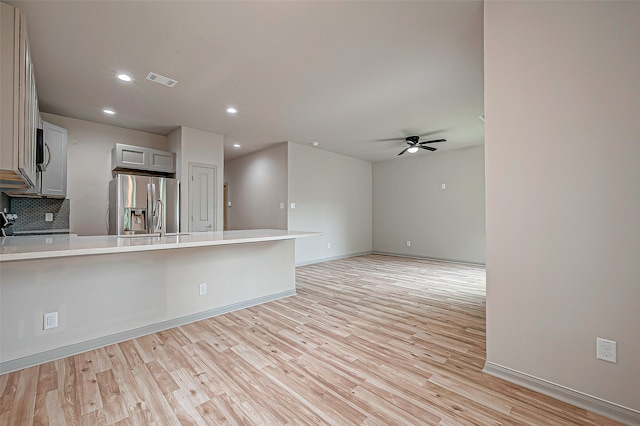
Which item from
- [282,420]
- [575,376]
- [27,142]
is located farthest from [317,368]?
[27,142]

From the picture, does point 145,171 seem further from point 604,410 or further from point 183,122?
point 604,410

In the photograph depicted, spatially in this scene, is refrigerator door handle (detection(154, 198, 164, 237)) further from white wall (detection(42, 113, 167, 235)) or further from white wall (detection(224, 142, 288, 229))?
white wall (detection(224, 142, 288, 229))

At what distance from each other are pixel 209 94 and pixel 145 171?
2162 millimetres

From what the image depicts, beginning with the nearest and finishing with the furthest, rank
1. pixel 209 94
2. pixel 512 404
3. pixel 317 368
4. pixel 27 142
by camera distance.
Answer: pixel 512 404 < pixel 317 368 < pixel 27 142 < pixel 209 94

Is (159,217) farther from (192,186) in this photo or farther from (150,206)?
(192,186)

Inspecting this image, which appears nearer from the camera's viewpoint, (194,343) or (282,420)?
(282,420)

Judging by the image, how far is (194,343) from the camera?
7.95 ft

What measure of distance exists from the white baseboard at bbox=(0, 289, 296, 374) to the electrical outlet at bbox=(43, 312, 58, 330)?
0.19 metres

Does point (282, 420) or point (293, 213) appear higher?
point (293, 213)

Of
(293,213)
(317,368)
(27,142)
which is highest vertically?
(27,142)

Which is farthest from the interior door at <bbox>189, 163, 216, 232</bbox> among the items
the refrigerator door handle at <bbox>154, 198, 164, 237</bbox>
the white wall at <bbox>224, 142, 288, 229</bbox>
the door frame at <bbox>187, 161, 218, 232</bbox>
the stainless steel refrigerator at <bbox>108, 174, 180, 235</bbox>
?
the white wall at <bbox>224, 142, 288, 229</bbox>

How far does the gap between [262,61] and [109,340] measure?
2.90 metres

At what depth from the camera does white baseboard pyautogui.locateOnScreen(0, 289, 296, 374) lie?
Answer: 6.64ft

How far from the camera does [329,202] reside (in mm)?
6727
